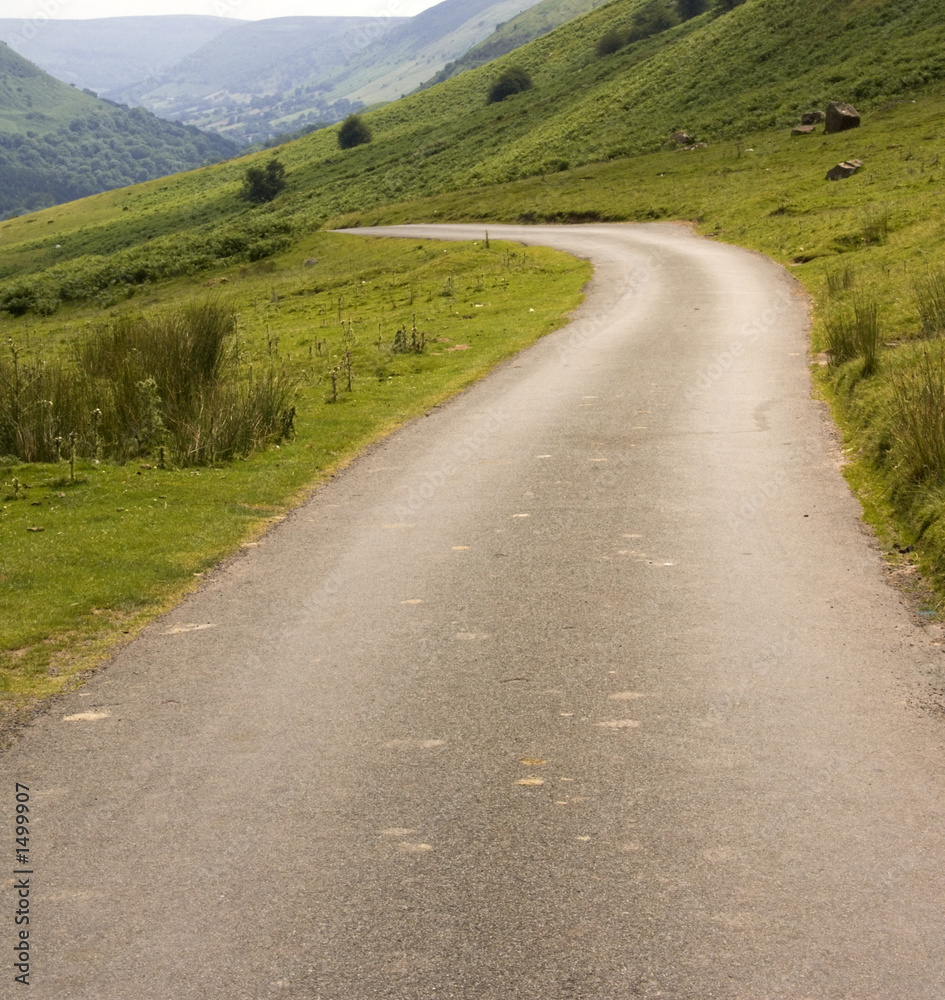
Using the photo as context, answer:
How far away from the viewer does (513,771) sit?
18.9ft

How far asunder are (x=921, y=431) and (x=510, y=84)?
99.6 meters

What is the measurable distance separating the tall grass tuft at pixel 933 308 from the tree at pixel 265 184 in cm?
8492

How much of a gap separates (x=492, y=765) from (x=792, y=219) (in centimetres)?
3530

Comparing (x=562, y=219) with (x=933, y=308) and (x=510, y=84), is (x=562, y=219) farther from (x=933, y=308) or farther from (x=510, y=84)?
(x=510, y=84)

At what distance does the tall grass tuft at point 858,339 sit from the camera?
15742 mm

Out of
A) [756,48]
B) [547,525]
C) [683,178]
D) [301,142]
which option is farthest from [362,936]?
[301,142]

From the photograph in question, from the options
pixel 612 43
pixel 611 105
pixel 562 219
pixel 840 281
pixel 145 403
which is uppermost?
pixel 612 43

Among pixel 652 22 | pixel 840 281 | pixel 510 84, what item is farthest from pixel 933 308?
pixel 652 22

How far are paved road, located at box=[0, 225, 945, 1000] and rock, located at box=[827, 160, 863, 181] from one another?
118 ft

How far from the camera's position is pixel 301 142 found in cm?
12756

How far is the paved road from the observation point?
4.30 meters

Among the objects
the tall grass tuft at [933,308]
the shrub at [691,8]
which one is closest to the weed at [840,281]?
the tall grass tuft at [933,308]

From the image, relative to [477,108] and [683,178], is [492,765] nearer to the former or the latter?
[683,178]

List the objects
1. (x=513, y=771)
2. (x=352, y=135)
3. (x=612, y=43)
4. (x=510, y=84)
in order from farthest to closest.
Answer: (x=352, y=135) → (x=510, y=84) → (x=612, y=43) → (x=513, y=771)
